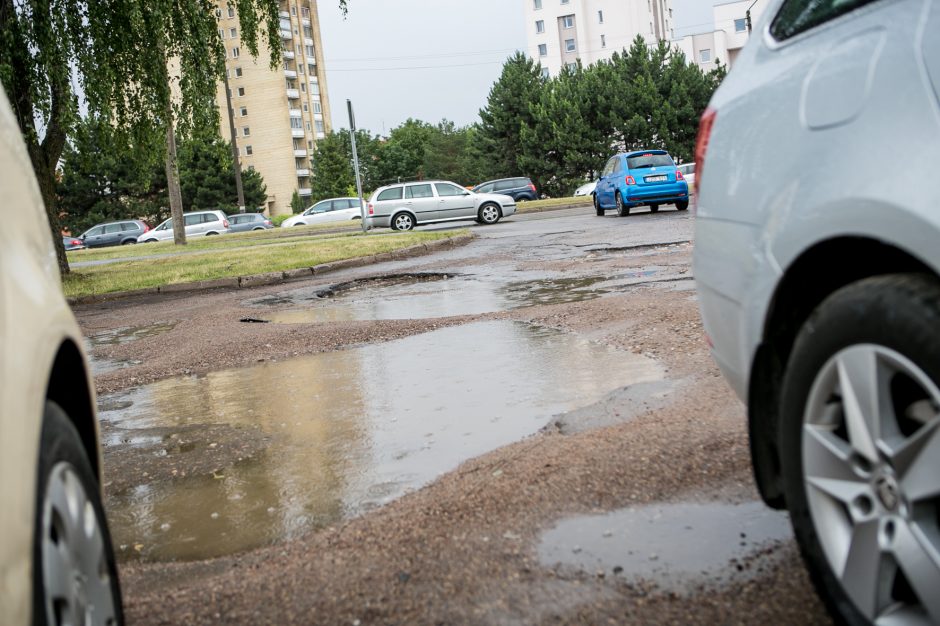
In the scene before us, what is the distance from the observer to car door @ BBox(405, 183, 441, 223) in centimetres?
3297

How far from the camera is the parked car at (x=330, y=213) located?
53.0 metres

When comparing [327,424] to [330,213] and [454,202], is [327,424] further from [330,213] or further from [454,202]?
[330,213]

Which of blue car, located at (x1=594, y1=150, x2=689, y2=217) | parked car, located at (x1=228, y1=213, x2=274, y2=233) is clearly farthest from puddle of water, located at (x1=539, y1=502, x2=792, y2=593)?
parked car, located at (x1=228, y1=213, x2=274, y2=233)

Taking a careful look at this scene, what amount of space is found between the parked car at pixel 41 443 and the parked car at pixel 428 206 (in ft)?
99.9

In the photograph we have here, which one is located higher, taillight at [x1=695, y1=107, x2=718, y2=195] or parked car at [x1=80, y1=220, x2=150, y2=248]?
taillight at [x1=695, y1=107, x2=718, y2=195]

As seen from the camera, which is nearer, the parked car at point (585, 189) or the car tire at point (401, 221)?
the car tire at point (401, 221)

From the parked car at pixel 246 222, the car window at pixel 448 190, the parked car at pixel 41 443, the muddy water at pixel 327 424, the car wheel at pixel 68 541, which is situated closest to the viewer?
the parked car at pixel 41 443

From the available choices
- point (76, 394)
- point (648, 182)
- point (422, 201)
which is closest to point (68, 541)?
point (76, 394)

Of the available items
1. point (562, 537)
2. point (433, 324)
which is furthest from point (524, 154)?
point (562, 537)

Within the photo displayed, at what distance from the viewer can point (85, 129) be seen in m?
16.6

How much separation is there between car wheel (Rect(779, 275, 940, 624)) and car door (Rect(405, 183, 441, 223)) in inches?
1215

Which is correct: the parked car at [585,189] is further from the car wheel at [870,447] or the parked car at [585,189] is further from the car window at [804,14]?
the car wheel at [870,447]

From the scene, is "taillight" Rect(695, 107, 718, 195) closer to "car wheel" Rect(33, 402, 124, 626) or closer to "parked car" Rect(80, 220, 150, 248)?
"car wheel" Rect(33, 402, 124, 626)

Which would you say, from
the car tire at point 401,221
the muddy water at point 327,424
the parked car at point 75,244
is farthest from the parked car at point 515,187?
the muddy water at point 327,424
